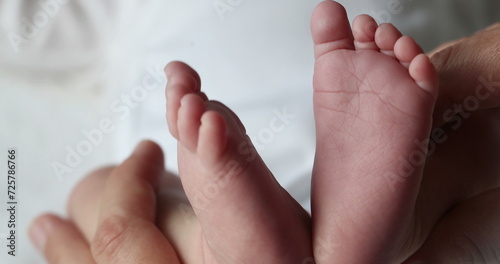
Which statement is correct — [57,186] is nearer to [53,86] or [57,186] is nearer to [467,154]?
[53,86]

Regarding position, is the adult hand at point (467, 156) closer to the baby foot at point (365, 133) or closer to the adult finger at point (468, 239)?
the adult finger at point (468, 239)

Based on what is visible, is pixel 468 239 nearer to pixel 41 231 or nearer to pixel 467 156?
pixel 467 156

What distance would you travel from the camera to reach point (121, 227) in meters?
0.68

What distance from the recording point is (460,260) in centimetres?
63

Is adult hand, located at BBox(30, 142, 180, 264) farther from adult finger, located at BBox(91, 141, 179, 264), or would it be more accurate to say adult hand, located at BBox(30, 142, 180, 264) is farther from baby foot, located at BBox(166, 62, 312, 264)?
baby foot, located at BBox(166, 62, 312, 264)

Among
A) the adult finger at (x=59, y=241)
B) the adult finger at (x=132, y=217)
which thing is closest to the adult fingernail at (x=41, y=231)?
the adult finger at (x=59, y=241)

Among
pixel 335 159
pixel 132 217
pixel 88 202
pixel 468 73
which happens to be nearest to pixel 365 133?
pixel 335 159

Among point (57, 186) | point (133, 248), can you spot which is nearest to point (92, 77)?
point (57, 186)

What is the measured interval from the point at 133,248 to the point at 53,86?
0.58 m

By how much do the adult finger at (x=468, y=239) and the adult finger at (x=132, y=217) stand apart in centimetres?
28

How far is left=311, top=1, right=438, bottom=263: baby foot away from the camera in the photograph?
19.0 inches

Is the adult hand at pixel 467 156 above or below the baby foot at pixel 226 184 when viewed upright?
below

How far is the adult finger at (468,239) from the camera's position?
622 mm

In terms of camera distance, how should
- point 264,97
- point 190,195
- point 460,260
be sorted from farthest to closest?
point 264,97 → point 460,260 → point 190,195
